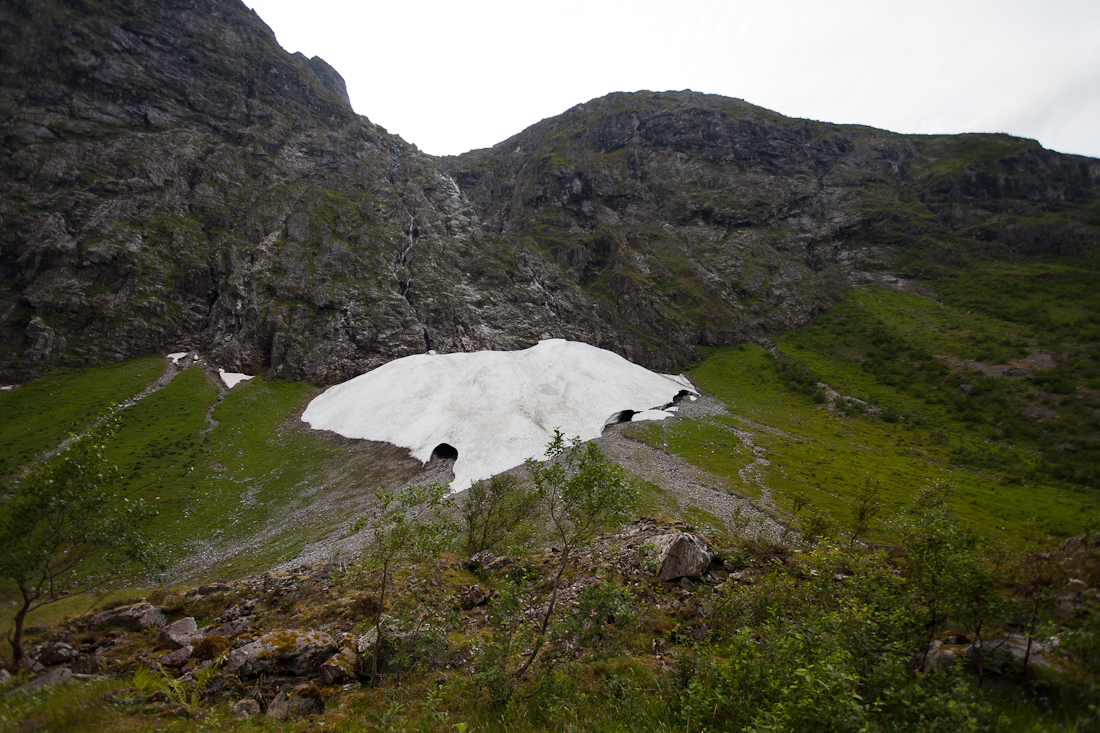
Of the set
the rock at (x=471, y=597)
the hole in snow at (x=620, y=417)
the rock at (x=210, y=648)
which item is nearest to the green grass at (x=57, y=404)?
the rock at (x=210, y=648)

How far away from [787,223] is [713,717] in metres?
149

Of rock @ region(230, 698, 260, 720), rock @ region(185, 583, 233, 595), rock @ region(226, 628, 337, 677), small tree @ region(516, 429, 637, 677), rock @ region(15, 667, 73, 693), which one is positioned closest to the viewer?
rock @ region(230, 698, 260, 720)

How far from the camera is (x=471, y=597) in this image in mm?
16531

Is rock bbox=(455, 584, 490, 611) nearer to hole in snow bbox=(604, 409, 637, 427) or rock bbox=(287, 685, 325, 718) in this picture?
rock bbox=(287, 685, 325, 718)

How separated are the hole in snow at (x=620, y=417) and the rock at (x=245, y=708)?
4792cm

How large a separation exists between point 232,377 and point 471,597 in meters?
76.3

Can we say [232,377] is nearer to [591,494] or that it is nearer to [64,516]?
[64,516]

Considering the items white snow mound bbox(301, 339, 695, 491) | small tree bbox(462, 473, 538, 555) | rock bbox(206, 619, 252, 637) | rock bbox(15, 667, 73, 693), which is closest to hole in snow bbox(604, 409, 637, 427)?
white snow mound bbox(301, 339, 695, 491)

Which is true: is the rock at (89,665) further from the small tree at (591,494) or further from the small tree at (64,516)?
the small tree at (591,494)

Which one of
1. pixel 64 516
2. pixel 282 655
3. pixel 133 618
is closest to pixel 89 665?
pixel 133 618

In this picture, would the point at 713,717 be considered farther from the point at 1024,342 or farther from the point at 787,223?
the point at 787,223

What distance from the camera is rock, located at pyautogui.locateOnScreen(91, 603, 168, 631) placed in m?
15.1

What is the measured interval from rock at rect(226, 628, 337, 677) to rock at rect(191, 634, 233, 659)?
1.70 m

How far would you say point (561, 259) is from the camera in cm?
11225
